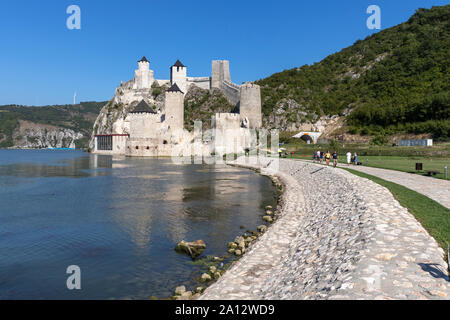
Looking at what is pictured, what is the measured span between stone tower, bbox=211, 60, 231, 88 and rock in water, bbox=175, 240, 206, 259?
237 ft

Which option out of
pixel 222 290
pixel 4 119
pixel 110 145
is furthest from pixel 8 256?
pixel 4 119

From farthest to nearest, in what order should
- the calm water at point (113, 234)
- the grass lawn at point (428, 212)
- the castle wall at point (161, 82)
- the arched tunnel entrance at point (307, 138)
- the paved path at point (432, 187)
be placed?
the castle wall at point (161, 82), the arched tunnel entrance at point (307, 138), the paved path at point (432, 187), the calm water at point (113, 234), the grass lawn at point (428, 212)

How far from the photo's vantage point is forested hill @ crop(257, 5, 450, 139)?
44.7 m

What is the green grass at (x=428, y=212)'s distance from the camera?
274 inches

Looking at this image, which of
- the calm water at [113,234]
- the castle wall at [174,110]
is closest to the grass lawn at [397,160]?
the calm water at [113,234]

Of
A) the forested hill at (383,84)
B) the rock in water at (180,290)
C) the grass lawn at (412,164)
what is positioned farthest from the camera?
the forested hill at (383,84)

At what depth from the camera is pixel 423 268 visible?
17.7ft

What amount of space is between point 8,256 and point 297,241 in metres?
9.36

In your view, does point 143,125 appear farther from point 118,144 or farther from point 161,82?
point 161,82

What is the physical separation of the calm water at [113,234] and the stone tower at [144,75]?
6339 cm

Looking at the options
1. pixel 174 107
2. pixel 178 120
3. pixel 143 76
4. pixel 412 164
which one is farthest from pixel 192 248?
pixel 143 76

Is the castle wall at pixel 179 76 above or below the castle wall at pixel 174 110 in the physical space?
above

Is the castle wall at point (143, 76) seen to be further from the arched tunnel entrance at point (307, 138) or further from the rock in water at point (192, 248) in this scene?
the rock in water at point (192, 248)

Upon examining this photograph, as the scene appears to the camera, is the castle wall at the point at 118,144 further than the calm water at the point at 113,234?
Yes
